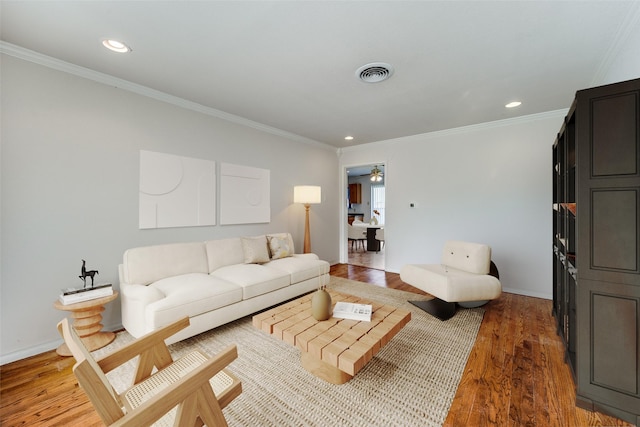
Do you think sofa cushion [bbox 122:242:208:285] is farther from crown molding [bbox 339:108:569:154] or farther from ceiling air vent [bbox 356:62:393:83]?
crown molding [bbox 339:108:569:154]

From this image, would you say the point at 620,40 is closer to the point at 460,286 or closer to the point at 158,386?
the point at 460,286

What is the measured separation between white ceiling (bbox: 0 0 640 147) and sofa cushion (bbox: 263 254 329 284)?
208 cm

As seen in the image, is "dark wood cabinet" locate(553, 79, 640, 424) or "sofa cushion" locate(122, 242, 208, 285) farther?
"sofa cushion" locate(122, 242, 208, 285)

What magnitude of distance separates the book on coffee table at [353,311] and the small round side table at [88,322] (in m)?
2.03

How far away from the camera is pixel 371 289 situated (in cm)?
382

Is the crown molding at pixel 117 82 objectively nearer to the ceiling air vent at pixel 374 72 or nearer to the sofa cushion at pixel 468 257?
the ceiling air vent at pixel 374 72

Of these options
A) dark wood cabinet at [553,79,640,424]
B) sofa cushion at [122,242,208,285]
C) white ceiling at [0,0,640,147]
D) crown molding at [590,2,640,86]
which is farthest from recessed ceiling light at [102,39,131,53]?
crown molding at [590,2,640,86]

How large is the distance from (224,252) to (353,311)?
75.5 inches

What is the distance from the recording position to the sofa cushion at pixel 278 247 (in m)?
3.72

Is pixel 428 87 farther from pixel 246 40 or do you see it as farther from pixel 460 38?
pixel 246 40

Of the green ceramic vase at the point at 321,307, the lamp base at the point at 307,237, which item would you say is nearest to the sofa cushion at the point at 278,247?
the lamp base at the point at 307,237

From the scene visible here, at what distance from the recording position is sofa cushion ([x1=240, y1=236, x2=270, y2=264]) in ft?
11.1

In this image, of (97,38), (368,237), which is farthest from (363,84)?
(368,237)

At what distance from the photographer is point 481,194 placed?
393 centimetres
